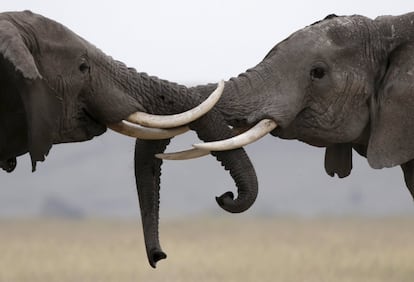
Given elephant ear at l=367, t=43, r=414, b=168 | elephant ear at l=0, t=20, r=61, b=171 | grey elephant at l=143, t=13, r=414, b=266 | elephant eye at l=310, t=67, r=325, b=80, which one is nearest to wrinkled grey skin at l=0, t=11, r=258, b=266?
elephant ear at l=0, t=20, r=61, b=171

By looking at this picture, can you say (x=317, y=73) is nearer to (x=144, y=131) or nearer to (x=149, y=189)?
(x=144, y=131)

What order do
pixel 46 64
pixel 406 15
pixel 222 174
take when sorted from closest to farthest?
pixel 46 64 → pixel 406 15 → pixel 222 174

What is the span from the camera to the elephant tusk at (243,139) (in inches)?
232

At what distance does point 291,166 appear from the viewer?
25500 mm

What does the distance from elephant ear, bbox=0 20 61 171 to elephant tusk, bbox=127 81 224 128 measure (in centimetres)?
40

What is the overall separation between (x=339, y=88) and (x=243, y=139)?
48 centimetres

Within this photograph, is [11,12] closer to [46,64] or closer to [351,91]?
[46,64]

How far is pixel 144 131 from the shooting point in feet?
19.6

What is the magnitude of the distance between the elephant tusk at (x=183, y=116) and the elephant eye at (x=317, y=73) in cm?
41

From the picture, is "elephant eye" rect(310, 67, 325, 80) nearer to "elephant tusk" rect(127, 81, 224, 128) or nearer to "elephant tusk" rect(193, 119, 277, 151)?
"elephant tusk" rect(193, 119, 277, 151)

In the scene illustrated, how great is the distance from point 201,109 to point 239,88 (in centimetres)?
27

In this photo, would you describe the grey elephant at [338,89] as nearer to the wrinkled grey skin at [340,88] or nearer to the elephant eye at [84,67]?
the wrinkled grey skin at [340,88]

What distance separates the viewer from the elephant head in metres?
6.09

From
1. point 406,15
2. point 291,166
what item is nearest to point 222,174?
point 291,166
